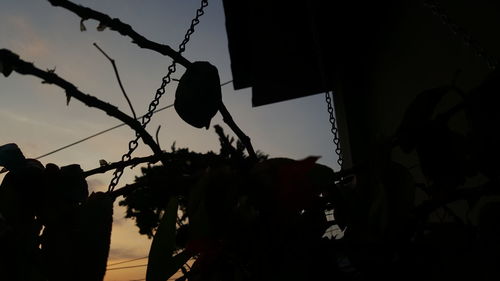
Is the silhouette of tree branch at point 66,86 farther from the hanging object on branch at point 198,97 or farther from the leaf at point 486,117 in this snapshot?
the leaf at point 486,117

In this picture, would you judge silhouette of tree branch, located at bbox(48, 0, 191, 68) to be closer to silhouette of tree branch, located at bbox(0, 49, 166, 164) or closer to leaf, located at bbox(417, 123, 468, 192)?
silhouette of tree branch, located at bbox(0, 49, 166, 164)

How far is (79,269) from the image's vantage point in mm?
229

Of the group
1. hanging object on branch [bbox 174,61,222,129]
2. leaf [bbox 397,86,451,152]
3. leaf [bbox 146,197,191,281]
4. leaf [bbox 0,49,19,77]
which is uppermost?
leaf [bbox 0,49,19,77]

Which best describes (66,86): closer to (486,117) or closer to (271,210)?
(271,210)

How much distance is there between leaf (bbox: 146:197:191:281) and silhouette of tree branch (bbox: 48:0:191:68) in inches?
5.3

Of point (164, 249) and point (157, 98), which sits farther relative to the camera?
point (157, 98)

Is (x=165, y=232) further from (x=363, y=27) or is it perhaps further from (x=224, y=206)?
(x=363, y=27)

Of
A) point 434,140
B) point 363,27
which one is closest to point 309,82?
point 363,27

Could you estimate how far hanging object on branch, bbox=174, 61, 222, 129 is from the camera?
0.30 meters

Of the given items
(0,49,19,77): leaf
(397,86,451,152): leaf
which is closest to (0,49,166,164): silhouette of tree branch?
(0,49,19,77): leaf

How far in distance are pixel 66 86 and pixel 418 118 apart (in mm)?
252

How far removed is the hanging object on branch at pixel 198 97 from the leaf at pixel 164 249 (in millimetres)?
78

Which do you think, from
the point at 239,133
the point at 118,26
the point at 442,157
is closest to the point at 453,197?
the point at 442,157

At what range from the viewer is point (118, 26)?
0.99 feet
